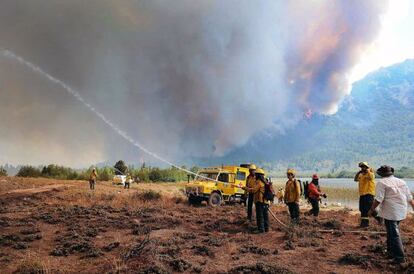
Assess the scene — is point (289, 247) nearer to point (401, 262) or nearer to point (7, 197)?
point (401, 262)

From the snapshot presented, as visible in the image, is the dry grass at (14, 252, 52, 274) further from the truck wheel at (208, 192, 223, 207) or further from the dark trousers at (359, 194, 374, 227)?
the truck wheel at (208, 192, 223, 207)

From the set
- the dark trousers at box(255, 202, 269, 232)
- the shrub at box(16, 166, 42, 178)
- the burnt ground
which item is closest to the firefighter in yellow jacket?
the dark trousers at box(255, 202, 269, 232)

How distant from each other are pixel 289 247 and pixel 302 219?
5.02 m

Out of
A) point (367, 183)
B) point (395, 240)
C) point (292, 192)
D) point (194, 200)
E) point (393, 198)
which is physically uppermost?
point (367, 183)

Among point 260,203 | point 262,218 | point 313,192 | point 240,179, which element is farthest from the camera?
point 240,179

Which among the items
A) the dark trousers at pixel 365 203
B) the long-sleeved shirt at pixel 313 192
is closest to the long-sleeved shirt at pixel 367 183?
the dark trousers at pixel 365 203

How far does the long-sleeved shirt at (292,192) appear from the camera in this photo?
1374 cm

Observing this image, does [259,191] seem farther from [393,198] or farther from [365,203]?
[393,198]

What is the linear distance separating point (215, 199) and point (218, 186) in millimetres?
853

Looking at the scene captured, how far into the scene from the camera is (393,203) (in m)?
8.30

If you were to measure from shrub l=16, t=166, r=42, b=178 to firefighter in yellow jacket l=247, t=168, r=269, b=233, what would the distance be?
45029 millimetres

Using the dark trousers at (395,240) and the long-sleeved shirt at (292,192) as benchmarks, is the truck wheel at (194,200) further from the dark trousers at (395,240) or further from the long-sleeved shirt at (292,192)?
the dark trousers at (395,240)

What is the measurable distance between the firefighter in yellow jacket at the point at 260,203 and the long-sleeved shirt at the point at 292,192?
5.23 feet

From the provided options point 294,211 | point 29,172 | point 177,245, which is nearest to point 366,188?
point 294,211
